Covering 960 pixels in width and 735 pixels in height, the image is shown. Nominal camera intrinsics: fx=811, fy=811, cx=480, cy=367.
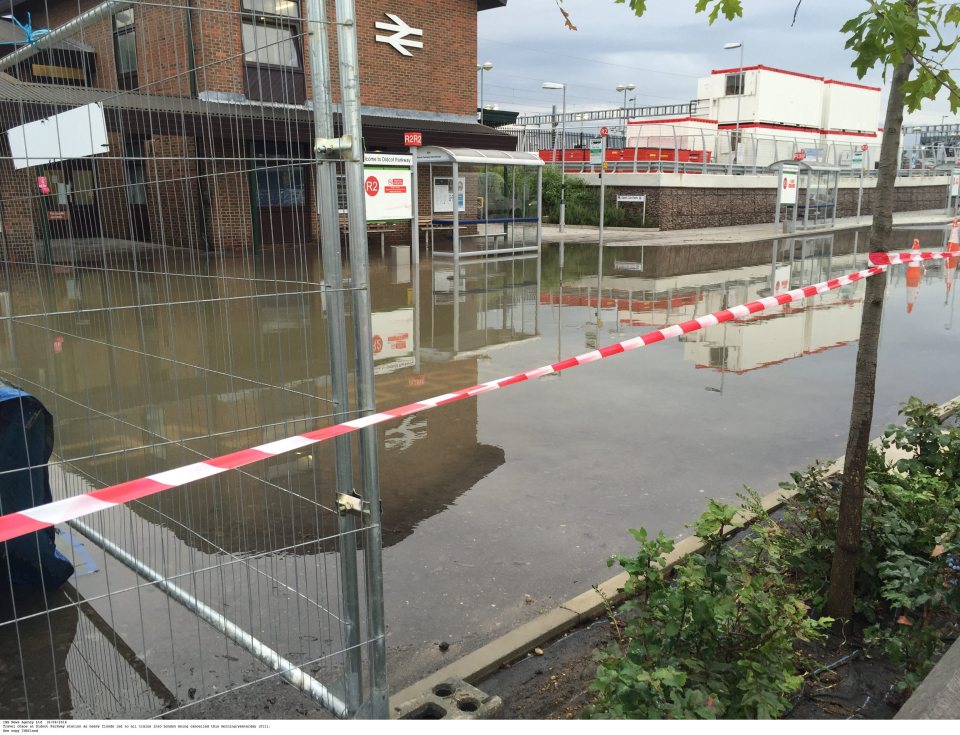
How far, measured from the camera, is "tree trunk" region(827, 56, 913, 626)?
140 inches

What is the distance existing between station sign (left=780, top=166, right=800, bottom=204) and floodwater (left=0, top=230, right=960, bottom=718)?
16.9 metres

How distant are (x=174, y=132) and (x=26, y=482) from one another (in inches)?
74.7

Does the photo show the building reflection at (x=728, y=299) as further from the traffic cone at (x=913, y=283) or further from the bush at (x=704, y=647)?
the bush at (x=704, y=647)

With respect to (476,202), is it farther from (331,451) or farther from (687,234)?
(331,451)

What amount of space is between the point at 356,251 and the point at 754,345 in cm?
887

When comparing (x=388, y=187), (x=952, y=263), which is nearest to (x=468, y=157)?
(x=388, y=187)

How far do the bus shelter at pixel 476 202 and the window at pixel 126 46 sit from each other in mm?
16039

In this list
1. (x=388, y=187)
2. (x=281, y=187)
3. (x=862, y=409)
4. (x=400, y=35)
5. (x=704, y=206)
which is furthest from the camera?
(x=704, y=206)

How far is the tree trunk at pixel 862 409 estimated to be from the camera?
356cm

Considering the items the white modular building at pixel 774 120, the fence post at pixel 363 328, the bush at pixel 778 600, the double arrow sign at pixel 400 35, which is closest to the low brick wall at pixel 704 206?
the white modular building at pixel 774 120

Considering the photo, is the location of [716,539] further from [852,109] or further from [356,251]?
[852,109]

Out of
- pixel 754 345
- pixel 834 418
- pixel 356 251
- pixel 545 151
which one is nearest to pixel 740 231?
pixel 545 151

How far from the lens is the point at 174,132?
145 inches

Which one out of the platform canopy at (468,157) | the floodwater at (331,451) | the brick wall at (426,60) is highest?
the brick wall at (426,60)
